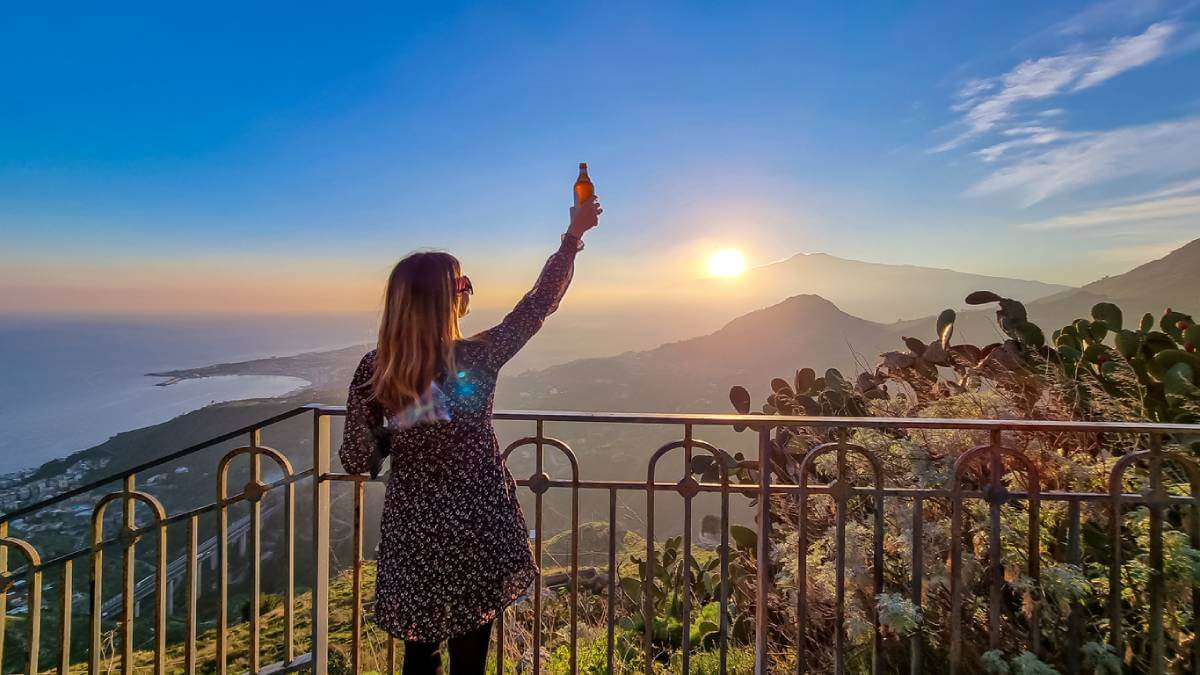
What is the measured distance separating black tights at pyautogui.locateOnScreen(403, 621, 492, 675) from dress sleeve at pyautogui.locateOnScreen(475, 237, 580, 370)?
0.87 metres

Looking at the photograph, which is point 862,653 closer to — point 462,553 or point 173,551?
point 462,553

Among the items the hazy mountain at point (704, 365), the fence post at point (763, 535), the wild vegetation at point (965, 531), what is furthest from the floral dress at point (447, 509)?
the hazy mountain at point (704, 365)

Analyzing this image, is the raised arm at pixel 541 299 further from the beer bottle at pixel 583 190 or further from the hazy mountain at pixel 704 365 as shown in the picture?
the hazy mountain at pixel 704 365

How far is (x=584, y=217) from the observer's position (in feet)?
7.66

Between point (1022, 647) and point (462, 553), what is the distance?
2591mm

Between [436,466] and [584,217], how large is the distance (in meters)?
1.07

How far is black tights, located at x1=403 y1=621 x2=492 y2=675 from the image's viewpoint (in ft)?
6.42

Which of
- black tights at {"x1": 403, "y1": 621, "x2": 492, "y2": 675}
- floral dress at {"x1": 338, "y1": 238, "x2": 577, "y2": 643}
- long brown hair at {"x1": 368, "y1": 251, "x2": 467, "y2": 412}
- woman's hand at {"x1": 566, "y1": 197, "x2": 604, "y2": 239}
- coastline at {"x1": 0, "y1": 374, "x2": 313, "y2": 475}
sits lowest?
coastline at {"x1": 0, "y1": 374, "x2": 313, "y2": 475}

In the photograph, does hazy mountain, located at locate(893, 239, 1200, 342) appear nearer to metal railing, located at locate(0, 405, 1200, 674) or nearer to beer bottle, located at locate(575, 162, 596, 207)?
metal railing, located at locate(0, 405, 1200, 674)

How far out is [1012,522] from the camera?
270cm

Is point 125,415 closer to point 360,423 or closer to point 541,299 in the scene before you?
point 360,423

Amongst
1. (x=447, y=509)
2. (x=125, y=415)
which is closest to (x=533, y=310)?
(x=447, y=509)

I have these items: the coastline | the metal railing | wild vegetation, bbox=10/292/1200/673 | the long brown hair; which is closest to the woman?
the long brown hair

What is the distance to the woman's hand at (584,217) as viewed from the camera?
2309 millimetres
